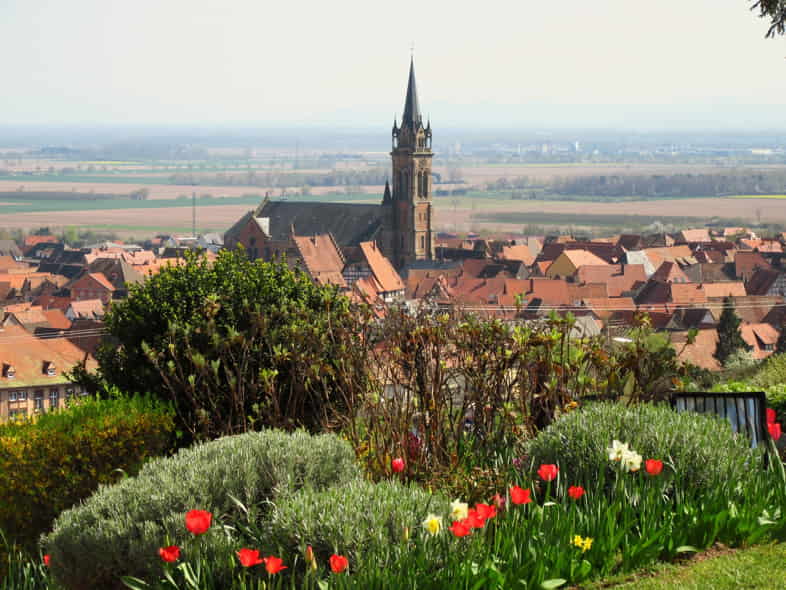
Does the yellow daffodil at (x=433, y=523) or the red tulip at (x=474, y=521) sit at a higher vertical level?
the yellow daffodil at (x=433, y=523)

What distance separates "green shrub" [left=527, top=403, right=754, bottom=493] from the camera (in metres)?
5.07

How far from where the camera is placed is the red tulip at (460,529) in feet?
12.6

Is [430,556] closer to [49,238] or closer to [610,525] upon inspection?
[610,525]

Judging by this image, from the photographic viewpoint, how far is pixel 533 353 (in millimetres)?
6625

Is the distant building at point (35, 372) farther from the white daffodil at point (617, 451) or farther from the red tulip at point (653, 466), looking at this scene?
the red tulip at point (653, 466)

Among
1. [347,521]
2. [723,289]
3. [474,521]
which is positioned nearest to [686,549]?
[474,521]

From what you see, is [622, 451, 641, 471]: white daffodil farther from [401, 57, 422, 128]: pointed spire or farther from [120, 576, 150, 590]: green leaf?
[401, 57, 422, 128]: pointed spire

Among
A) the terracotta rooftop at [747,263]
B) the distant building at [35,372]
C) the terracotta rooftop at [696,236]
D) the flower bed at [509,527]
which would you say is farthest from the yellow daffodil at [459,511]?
the terracotta rooftop at [696,236]

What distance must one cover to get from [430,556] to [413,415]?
277 cm

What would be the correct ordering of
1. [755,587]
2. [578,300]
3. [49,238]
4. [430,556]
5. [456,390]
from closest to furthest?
[430,556] < [755,587] < [456,390] < [578,300] < [49,238]

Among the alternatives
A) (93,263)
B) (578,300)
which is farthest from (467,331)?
(93,263)

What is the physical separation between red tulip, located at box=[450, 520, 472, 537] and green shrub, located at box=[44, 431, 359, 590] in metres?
0.98

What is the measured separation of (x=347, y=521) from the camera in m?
4.05

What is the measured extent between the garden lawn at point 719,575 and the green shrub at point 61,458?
9.47 ft
